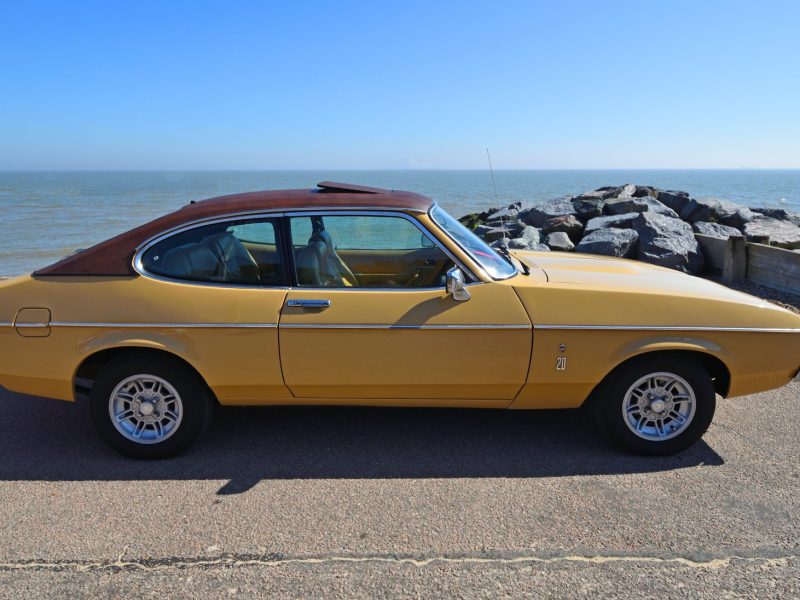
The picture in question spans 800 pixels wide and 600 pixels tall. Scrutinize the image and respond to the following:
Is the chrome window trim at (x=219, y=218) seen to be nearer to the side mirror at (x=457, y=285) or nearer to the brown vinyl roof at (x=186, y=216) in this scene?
the brown vinyl roof at (x=186, y=216)

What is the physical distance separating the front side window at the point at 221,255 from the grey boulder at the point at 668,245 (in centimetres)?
673

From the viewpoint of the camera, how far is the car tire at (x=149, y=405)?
3.69 metres

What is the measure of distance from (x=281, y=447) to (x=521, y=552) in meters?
1.74

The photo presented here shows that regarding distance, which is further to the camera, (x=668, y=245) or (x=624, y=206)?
(x=624, y=206)

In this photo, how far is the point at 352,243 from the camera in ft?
14.2

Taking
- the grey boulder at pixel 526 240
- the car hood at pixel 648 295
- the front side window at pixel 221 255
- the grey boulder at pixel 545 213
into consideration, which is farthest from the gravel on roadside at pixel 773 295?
the front side window at pixel 221 255

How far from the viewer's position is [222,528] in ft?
10.1

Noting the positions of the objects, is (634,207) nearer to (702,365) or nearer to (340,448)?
(702,365)

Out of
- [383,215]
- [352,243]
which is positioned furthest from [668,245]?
[383,215]

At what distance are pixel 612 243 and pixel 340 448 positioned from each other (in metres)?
6.83

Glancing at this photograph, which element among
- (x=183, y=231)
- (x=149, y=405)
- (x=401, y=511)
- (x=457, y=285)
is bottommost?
(x=401, y=511)

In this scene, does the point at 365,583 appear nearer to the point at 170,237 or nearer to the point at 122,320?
the point at 122,320

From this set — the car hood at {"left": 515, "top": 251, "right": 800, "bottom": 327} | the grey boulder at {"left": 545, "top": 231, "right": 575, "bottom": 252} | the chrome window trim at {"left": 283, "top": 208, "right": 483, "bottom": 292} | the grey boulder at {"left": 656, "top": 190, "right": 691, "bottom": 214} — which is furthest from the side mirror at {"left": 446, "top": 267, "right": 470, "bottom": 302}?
the grey boulder at {"left": 656, "top": 190, "right": 691, "bottom": 214}

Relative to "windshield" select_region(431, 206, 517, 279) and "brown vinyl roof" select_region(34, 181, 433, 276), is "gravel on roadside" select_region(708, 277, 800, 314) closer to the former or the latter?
"windshield" select_region(431, 206, 517, 279)
